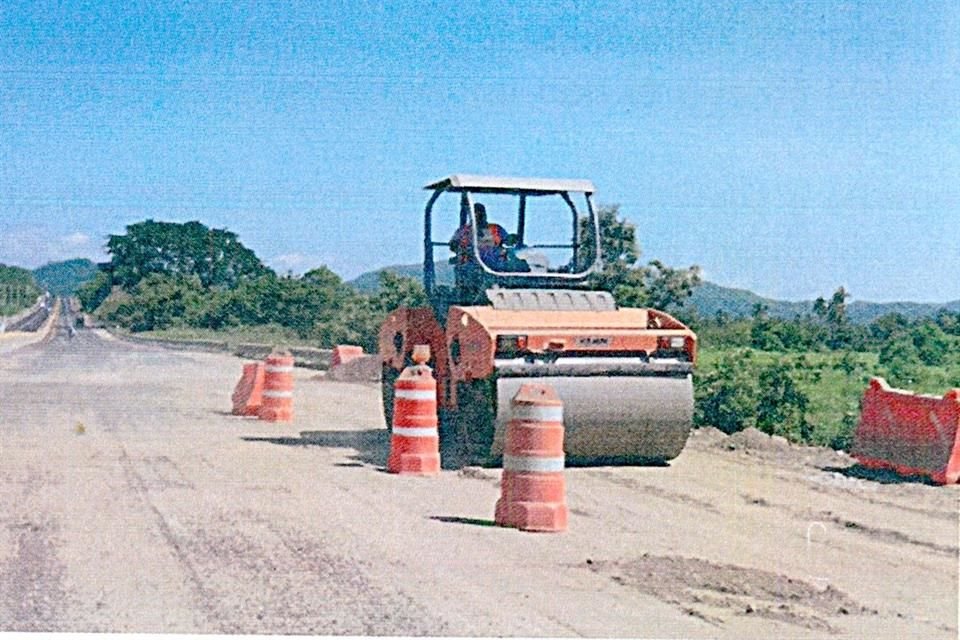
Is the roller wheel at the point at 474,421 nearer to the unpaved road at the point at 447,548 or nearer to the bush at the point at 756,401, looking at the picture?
the unpaved road at the point at 447,548

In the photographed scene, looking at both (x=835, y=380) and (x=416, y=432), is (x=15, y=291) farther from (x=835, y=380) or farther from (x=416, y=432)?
(x=416, y=432)

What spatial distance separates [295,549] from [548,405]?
2087 mm

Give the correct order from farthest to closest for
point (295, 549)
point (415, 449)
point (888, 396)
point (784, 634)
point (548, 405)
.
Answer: point (888, 396) → point (415, 449) → point (548, 405) → point (295, 549) → point (784, 634)

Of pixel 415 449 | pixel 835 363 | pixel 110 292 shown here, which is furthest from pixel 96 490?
pixel 110 292

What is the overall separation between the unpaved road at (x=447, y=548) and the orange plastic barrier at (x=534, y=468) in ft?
0.66

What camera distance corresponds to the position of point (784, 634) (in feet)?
22.1

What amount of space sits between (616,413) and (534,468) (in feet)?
9.76

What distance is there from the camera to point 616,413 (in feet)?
39.9

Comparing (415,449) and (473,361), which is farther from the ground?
(473,361)

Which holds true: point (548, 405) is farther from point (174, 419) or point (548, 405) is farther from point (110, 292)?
point (110, 292)

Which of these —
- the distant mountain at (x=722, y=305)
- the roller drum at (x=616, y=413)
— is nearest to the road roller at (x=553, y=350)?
the roller drum at (x=616, y=413)

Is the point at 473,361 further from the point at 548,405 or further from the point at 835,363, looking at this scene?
the point at 835,363

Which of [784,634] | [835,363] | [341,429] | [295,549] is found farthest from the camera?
[835,363]

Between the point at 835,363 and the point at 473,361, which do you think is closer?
the point at 473,361
